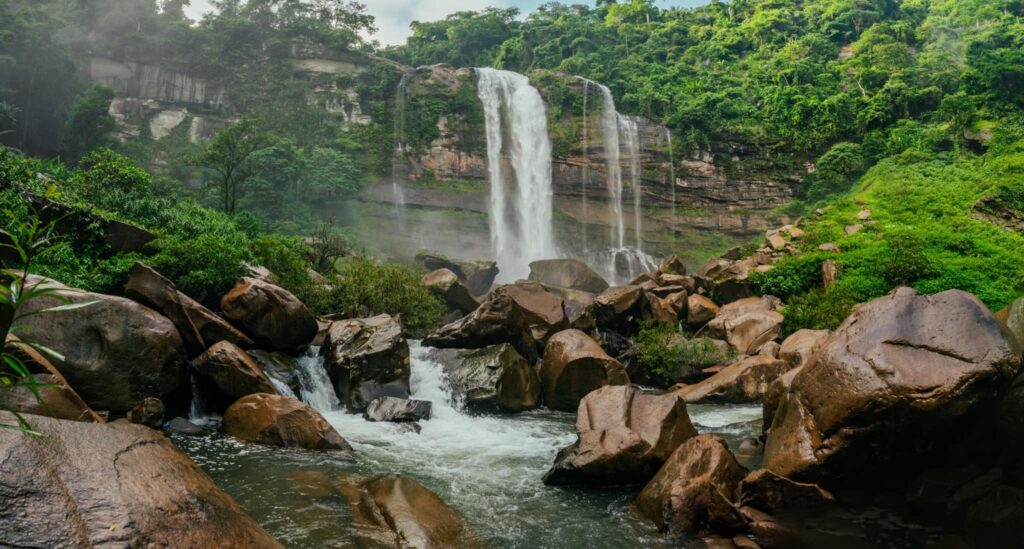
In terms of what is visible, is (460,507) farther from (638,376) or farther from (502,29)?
(502,29)

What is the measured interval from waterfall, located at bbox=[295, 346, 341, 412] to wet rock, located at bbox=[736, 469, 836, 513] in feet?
33.3

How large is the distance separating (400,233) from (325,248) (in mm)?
18240

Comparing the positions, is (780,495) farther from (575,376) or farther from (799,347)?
(799,347)

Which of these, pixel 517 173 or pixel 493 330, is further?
pixel 517 173

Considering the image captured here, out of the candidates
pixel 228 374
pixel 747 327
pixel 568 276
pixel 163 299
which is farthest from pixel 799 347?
pixel 568 276

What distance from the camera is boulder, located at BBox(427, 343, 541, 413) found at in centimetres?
1521

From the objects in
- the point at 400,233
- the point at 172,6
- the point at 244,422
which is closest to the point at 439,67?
the point at 400,233

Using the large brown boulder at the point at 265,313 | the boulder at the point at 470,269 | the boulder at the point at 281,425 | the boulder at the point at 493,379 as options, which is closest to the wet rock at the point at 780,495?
the boulder at the point at 281,425

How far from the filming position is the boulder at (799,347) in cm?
1485

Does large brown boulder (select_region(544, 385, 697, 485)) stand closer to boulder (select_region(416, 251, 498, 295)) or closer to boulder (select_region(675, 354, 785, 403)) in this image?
boulder (select_region(675, 354, 785, 403))

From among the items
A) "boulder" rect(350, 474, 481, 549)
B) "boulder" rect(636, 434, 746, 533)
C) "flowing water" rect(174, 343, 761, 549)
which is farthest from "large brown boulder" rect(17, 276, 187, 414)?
"boulder" rect(636, 434, 746, 533)

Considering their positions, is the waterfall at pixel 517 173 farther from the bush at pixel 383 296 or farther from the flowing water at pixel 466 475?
the flowing water at pixel 466 475

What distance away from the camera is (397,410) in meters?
13.8

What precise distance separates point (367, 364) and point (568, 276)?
18.0 metres
